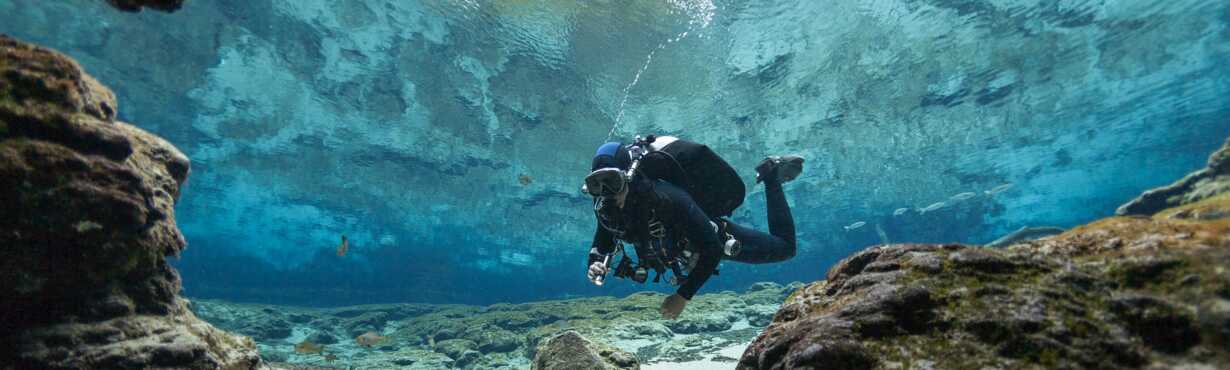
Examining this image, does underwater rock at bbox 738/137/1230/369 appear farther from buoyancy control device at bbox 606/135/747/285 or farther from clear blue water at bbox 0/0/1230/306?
clear blue water at bbox 0/0/1230/306

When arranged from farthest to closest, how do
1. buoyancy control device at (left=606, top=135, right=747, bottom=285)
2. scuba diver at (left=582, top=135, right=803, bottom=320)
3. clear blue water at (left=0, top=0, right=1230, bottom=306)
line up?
clear blue water at (left=0, top=0, right=1230, bottom=306), buoyancy control device at (left=606, top=135, right=747, bottom=285), scuba diver at (left=582, top=135, right=803, bottom=320)

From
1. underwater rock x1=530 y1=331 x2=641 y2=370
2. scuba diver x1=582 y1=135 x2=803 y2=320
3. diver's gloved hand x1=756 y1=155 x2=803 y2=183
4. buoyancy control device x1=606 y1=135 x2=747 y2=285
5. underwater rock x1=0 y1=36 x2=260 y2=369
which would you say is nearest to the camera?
underwater rock x1=0 y1=36 x2=260 y2=369

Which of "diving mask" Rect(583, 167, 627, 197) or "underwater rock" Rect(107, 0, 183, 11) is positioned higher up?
"underwater rock" Rect(107, 0, 183, 11)

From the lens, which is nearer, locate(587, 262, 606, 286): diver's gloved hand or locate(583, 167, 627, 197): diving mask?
locate(583, 167, 627, 197): diving mask

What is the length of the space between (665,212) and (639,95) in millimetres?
14973

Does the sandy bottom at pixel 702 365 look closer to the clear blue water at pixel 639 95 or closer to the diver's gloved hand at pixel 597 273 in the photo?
the diver's gloved hand at pixel 597 273

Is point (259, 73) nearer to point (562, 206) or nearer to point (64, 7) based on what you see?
point (64, 7)

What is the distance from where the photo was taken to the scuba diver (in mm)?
5254

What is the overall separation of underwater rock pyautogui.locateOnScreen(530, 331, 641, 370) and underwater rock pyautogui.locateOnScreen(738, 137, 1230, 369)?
263 centimetres

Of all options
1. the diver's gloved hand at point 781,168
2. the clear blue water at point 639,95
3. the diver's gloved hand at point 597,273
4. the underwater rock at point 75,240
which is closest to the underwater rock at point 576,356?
the diver's gloved hand at point 597,273

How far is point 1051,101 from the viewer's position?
858 inches

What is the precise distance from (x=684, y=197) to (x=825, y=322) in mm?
3083

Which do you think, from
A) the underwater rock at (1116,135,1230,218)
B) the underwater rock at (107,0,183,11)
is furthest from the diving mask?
the underwater rock at (1116,135,1230,218)

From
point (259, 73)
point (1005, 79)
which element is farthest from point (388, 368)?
point (1005, 79)
